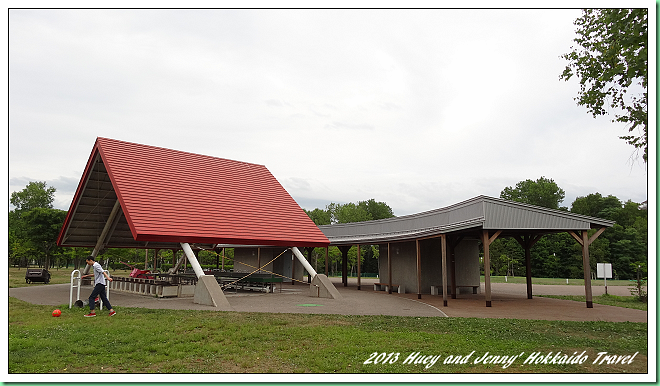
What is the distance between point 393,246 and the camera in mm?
22281

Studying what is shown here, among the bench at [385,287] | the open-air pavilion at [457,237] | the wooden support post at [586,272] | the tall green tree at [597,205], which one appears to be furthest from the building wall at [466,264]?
the tall green tree at [597,205]

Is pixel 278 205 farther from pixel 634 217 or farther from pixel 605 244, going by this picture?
pixel 634 217

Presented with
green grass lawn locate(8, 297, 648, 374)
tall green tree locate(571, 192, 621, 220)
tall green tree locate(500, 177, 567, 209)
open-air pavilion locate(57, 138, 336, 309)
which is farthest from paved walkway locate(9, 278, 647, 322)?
tall green tree locate(500, 177, 567, 209)

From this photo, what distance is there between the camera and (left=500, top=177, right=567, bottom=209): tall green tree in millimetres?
70188

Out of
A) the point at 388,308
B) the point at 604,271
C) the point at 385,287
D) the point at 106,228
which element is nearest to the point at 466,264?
the point at 385,287

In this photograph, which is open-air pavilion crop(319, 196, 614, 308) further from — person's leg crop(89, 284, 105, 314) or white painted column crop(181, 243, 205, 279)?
person's leg crop(89, 284, 105, 314)

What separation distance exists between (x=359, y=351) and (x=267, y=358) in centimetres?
135

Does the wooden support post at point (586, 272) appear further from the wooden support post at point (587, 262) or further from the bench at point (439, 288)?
the bench at point (439, 288)

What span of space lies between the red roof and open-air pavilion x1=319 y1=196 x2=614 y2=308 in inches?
176

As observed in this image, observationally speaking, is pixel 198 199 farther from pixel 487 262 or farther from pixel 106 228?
pixel 487 262

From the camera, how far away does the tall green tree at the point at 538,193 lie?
70188 mm

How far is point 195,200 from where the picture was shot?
16.6 metres
